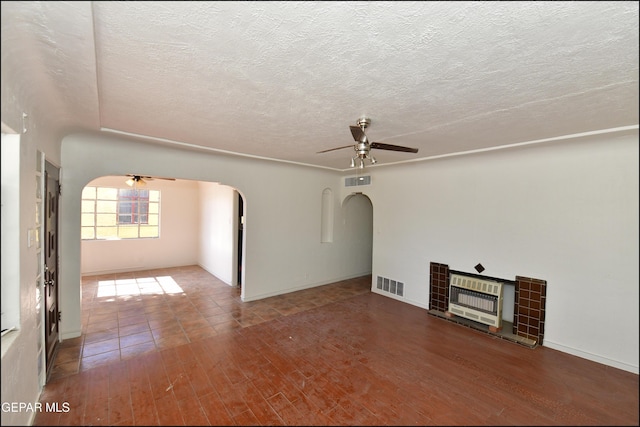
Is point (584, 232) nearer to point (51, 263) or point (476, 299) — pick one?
point (476, 299)

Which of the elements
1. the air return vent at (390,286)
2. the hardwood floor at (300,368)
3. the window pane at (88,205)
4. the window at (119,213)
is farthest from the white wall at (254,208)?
the window pane at (88,205)

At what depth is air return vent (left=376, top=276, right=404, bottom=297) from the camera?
5.16 m

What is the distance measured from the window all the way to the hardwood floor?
135 cm

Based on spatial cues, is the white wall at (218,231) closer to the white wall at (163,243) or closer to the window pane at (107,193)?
the white wall at (163,243)

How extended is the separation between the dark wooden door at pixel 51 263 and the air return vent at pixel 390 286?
5053mm

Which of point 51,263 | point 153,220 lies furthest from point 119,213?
point 51,263

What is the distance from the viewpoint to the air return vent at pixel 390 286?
5160mm

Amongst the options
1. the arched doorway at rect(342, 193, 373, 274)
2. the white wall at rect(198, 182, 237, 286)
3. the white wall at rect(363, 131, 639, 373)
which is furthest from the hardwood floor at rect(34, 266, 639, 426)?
the arched doorway at rect(342, 193, 373, 274)

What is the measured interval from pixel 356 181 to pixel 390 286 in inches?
97.0

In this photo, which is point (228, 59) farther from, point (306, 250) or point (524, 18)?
point (306, 250)

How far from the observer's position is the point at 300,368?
8.60 feet

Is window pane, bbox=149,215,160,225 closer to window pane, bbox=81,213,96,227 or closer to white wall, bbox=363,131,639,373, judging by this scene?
window pane, bbox=81,213,96,227

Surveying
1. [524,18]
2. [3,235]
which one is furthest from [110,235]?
[524,18]

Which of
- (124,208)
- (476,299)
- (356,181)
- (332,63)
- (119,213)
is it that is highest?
(332,63)
